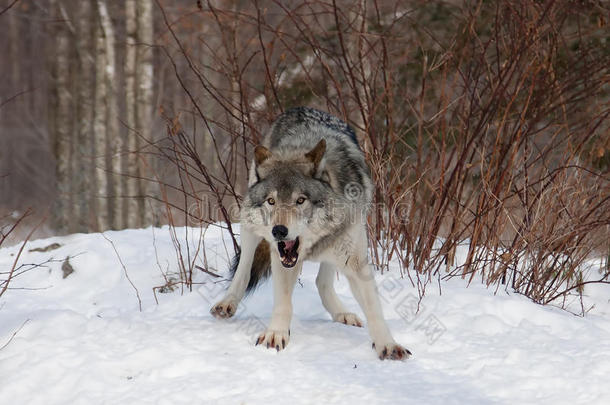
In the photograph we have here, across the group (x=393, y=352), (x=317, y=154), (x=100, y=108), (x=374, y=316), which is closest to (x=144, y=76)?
(x=100, y=108)

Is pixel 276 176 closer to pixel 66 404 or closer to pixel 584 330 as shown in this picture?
pixel 66 404

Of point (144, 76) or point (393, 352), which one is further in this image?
point (144, 76)

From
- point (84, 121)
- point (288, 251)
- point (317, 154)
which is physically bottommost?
point (288, 251)

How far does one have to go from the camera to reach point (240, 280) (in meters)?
3.93

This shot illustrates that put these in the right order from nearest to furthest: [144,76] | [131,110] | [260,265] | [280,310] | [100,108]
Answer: [280,310], [260,265], [144,76], [100,108], [131,110]

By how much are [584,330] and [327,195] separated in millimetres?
1884

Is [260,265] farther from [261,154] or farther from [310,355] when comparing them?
[310,355]

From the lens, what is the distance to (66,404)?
2711mm

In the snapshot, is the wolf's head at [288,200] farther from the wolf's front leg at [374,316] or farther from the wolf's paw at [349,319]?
the wolf's paw at [349,319]

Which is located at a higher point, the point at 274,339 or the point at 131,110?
the point at 131,110

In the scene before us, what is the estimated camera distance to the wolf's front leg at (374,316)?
10.4 feet

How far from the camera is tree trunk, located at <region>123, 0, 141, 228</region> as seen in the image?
1038 centimetres

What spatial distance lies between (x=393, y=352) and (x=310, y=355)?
1.52 feet

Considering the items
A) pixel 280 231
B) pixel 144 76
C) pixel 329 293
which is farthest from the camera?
pixel 144 76
